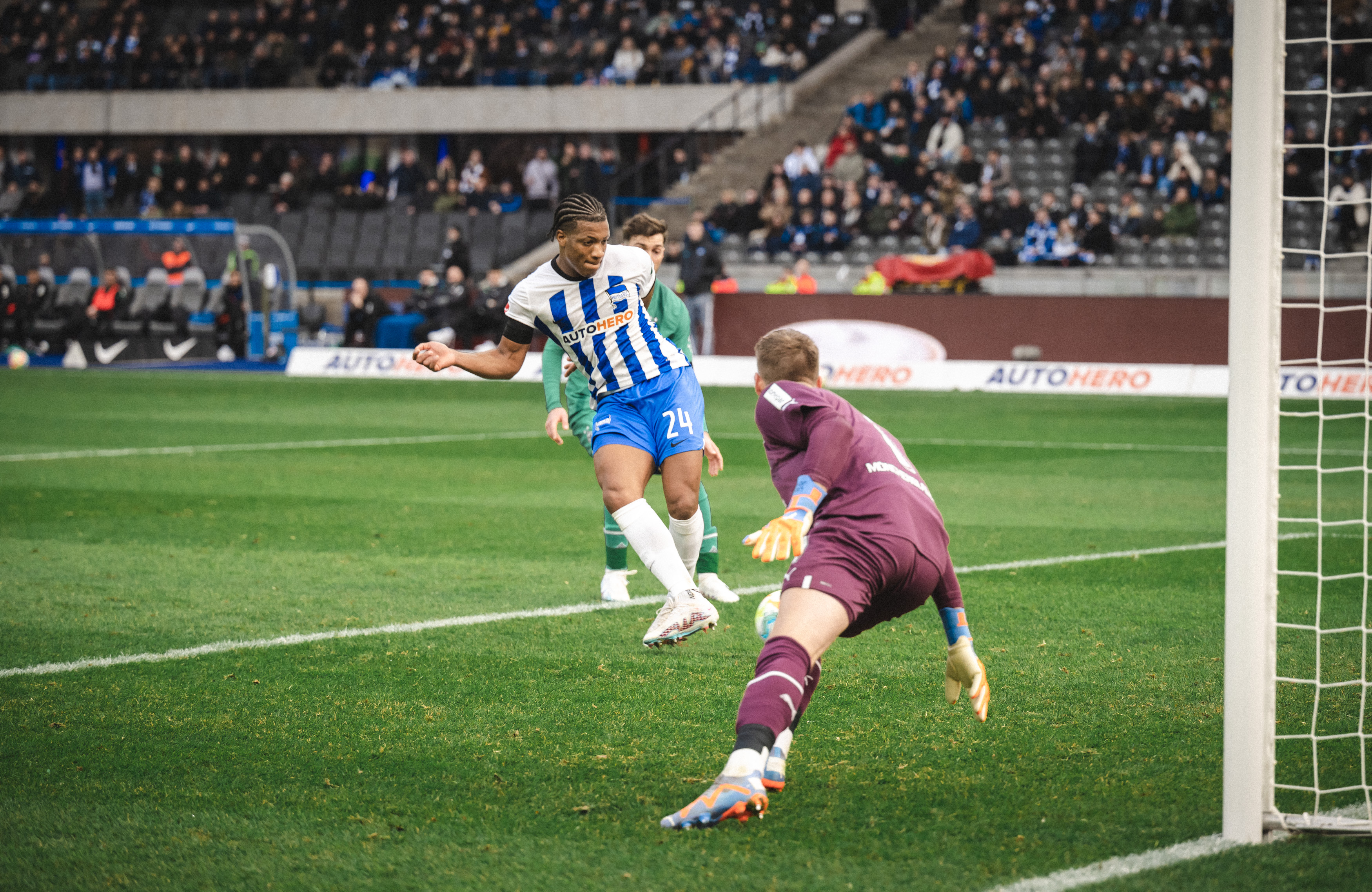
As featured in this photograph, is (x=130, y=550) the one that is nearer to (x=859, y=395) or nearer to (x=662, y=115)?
(x=859, y=395)

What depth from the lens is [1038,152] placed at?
2797cm

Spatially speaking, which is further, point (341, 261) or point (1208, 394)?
point (341, 261)

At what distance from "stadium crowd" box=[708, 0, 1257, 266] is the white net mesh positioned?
0.96 m

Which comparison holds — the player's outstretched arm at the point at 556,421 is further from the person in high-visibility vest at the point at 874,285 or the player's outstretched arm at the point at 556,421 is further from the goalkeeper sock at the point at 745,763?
the person in high-visibility vest at the point at 874,285

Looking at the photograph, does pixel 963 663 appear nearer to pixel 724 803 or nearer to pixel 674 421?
pixel 724 803

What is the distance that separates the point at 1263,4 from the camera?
3.69 meters

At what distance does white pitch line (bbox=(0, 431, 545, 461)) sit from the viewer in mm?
13758

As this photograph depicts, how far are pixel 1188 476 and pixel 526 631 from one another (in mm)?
7359

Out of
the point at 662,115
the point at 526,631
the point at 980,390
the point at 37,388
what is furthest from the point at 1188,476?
the point at 662,115

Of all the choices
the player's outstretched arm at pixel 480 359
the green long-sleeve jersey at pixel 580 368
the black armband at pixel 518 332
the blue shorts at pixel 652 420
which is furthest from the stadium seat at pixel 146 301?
the blue shorts at pixel 652 420

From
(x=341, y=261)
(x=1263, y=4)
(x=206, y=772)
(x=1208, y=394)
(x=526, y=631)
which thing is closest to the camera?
(x=1263, y=4)

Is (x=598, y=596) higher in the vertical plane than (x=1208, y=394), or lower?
higher

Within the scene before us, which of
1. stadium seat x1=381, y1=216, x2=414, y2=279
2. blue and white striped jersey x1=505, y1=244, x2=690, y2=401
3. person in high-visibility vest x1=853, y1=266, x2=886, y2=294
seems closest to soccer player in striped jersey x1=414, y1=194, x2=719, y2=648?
blue and white striped jersey x1=505, y1=244, x2=690, y2=401

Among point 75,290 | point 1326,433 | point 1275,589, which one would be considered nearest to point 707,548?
point 1275,589
